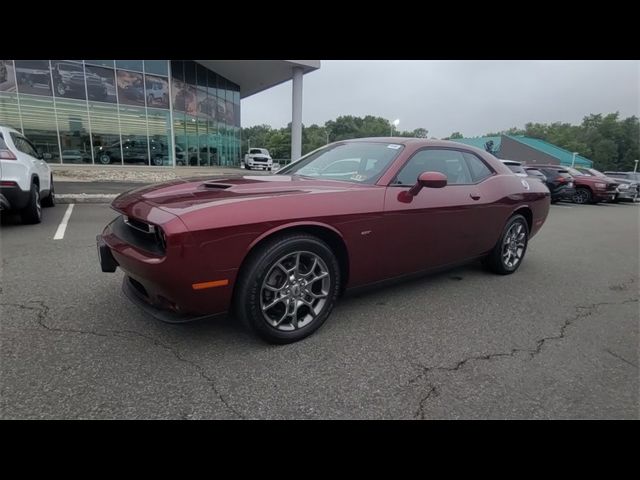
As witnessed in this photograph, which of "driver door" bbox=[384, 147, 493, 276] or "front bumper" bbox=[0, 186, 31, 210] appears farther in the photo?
"front bumper" bbox=[0, 186, 31, 210]

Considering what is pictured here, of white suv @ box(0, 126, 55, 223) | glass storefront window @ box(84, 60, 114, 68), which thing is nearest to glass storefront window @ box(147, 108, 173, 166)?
glass storefront window @ box(84, 60, 114, 68)

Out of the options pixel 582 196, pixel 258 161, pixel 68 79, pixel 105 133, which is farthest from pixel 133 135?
pixel 582 196

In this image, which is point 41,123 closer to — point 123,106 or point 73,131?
point 73,131

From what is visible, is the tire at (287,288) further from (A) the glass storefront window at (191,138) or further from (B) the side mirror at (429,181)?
(A) the glass storefront window at (191,138)

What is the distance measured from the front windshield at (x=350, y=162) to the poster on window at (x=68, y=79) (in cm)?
1685

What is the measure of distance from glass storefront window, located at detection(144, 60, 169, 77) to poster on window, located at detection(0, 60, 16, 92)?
505 centimetres

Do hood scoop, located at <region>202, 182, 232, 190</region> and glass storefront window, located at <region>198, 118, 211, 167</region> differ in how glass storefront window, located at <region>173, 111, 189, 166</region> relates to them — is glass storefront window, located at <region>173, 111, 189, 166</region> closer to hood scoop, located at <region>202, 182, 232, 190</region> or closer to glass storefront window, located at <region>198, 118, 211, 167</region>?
glass storefront window, located at <region>198, 118, 211, 167</region>

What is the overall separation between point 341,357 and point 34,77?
62.5ft

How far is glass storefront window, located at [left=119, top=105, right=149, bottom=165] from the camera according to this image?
17328mm

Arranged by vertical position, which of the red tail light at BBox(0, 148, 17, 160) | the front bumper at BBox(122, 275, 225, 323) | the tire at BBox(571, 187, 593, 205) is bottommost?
the front bumper at BBox(122, 275, 225, 323)

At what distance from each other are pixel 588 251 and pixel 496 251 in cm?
296

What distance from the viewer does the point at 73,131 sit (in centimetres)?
1628


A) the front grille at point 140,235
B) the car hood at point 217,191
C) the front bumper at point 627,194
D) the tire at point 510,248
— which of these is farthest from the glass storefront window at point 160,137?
the front bumper at point 627,194
